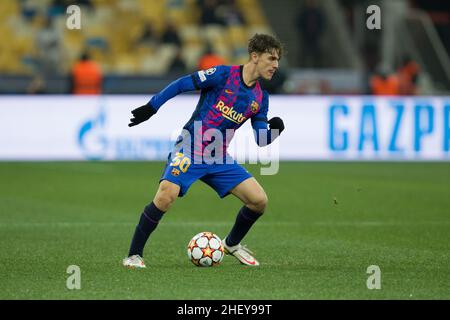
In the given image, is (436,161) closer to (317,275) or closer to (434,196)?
(434,196)

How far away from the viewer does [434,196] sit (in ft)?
48.9

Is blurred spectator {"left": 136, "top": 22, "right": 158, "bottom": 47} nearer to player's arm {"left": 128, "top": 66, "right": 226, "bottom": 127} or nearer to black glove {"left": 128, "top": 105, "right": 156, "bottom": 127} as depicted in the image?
player's arm {"left": 128, "top": 66, "right": 226, "bottom": 127}

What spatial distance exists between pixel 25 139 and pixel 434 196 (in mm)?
8046

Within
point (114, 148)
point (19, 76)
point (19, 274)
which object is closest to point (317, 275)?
point (19, 274)

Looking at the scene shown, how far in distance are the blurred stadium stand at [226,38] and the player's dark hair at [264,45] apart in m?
13.4

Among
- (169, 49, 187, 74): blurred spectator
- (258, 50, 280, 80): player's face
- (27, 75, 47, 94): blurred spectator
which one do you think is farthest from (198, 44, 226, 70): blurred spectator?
(258, 50, 280, 80): player's face

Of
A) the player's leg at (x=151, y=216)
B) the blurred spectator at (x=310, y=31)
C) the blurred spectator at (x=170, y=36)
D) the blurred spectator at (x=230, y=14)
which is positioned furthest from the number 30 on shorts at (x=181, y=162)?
the blurred spectator at (x=230, y=14)

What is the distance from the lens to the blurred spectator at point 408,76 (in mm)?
22312

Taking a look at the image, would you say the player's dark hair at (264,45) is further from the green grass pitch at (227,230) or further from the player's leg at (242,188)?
the green grass pitch at (227,230)

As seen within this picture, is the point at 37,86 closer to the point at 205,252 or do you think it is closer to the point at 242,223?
the point at 242,223

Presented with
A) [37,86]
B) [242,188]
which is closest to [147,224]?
[242,188]

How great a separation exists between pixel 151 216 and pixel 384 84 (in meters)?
14.0

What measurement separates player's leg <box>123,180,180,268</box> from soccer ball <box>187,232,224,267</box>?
40cm

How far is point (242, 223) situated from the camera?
889 cm
